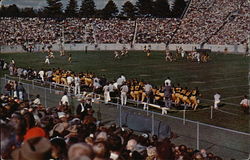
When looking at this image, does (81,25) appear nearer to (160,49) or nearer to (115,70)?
(160,49)

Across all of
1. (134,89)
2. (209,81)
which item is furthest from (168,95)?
A: (209,81)

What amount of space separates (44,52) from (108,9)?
43283 millimetres

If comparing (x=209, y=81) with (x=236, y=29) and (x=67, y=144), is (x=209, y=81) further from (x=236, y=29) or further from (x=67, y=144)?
(x=236, y=29)

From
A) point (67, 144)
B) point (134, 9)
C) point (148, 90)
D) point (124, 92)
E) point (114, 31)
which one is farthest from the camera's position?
point (134, 9)

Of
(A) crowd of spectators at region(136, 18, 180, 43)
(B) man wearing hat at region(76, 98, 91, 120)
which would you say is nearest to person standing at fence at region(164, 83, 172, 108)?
(B) man wearing hat at region(76, 98, 91, 120)

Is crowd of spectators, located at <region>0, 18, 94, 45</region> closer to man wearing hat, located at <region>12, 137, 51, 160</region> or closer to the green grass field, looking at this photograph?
the green grass field

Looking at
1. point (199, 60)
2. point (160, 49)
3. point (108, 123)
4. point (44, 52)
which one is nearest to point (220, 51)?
point (160, 49)

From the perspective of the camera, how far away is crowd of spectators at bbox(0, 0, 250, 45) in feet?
195

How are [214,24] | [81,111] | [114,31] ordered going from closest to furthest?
[81,111]
[214,24]
[114,31]

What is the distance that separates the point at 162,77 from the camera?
92.5 feet

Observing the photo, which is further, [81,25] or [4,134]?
[81,25]

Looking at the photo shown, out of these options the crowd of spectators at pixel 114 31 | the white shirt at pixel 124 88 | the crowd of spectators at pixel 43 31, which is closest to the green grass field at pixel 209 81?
the white shirt at pixel 124 88

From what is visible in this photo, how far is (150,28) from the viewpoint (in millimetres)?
→ 68500

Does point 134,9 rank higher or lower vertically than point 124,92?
higher
